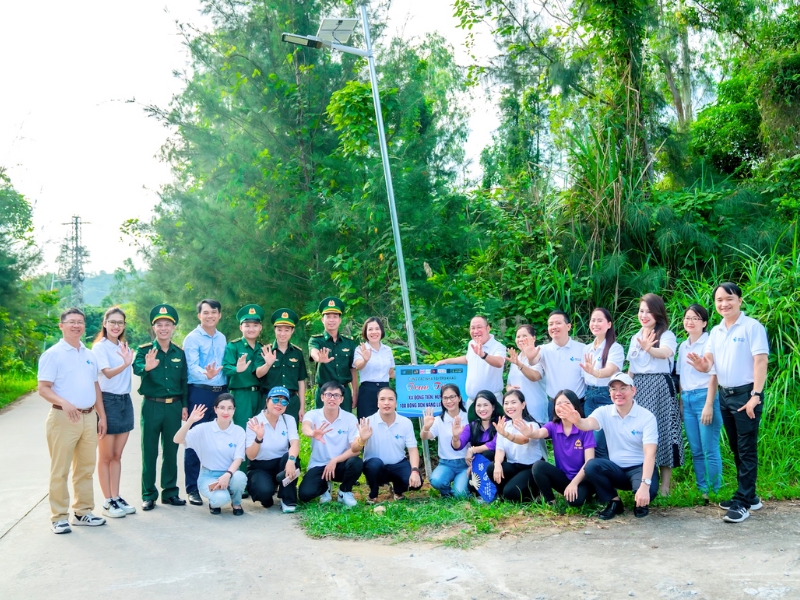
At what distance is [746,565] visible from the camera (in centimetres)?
434

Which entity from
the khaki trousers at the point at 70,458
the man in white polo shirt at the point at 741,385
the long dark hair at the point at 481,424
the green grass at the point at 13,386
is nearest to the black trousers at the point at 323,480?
the long dark hair at the point at 481,424

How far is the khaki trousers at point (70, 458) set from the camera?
5.40 metres

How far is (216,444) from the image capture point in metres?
5.97

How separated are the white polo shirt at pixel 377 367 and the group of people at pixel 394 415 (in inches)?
0.5

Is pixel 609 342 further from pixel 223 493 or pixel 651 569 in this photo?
pixel 223 493

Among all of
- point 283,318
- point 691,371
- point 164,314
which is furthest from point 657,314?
point 164,314

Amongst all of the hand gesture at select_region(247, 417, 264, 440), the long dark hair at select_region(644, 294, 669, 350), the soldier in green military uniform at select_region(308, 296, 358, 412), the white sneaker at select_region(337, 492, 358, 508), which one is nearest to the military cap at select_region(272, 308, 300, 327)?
the soldier in green military uniform at select_region(308, 296, 358, 412)

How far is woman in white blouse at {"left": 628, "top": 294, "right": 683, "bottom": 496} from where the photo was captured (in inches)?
230

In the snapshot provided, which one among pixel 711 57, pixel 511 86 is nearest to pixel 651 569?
pixel 511 86

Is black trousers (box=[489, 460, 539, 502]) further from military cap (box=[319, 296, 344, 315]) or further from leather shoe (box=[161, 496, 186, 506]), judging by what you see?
leather shoe (box=[161, 496, 186, 506])

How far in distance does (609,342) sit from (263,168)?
5992mm

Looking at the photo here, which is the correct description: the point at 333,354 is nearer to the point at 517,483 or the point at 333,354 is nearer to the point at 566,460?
the point at 517,483

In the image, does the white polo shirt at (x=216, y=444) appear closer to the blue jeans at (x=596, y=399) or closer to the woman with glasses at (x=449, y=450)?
the woman with glasses at (x=449, y=450)

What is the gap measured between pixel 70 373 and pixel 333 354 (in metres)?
2.20
